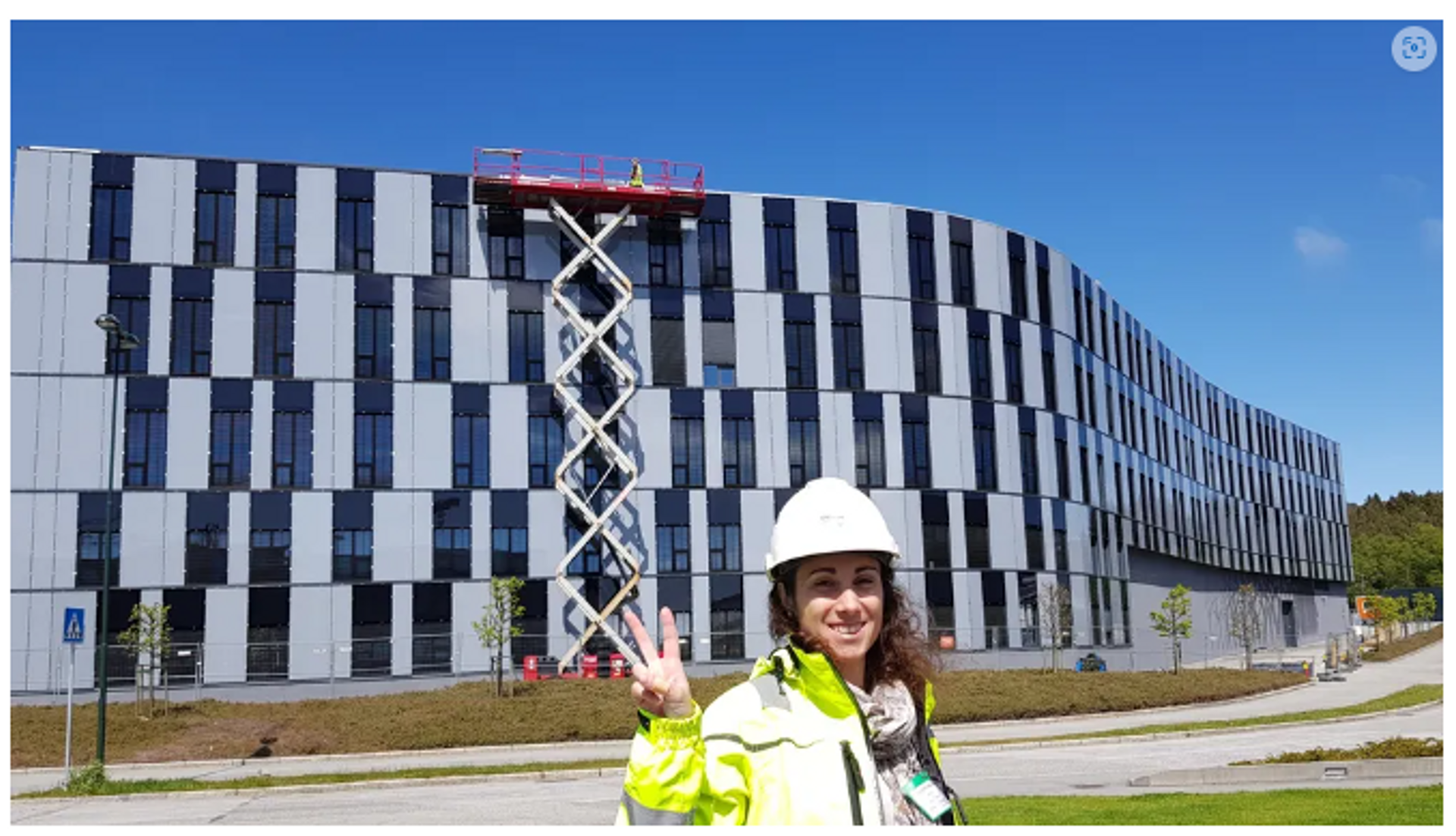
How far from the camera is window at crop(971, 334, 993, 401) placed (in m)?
45.8

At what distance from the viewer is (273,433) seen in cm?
3934

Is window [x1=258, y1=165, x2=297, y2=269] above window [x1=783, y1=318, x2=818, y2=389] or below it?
above

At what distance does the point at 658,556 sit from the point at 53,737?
60.6 feet

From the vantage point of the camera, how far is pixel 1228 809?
43.8ft

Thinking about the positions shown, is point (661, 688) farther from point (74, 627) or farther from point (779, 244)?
point (779, 244)

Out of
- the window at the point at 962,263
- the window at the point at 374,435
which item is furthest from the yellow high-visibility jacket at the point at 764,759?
the window at the point at 962,263

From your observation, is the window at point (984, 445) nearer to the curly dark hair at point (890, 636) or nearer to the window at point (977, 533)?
the window at point (977, 533)

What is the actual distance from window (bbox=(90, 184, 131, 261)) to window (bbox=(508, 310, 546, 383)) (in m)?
11.9

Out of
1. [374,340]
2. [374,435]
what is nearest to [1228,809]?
[374,435]

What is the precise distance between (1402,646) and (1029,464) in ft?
106

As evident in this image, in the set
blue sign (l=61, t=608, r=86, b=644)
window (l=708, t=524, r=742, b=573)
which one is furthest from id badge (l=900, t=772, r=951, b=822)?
window (l=708, t=524, r=742, b=573)

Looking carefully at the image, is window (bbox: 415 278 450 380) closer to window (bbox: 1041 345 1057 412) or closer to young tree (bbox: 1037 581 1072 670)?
young tree (bbox: 1037 581 1072 670)

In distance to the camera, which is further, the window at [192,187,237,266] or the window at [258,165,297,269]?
the window at [258,165,297,269]

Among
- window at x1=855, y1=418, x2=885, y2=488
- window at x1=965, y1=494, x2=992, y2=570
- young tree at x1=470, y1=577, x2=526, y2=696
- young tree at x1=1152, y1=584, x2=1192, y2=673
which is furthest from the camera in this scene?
young tree at x1=1152, y1=584, x2=1192, y2=673
